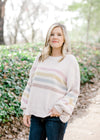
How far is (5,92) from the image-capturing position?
14.9ft

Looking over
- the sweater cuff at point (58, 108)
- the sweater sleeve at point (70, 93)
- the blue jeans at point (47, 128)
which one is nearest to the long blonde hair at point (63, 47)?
the sweater sleeve at point (70, 93)

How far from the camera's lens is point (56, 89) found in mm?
1968

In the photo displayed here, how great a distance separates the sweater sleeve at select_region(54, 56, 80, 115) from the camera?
1913 mm

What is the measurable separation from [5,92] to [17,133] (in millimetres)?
944

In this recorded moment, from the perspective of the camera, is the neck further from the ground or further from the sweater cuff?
the ground

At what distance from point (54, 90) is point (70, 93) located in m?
0.16

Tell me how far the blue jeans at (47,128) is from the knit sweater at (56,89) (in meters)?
0.06

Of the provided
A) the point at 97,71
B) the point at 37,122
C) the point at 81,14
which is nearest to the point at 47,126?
the point at 37,122

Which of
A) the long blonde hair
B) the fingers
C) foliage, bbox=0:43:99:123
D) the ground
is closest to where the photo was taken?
the fingers

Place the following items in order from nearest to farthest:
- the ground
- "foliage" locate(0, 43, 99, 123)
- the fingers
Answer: the fingers
the ground
"foliage" locate(0, 43, 99, 123)

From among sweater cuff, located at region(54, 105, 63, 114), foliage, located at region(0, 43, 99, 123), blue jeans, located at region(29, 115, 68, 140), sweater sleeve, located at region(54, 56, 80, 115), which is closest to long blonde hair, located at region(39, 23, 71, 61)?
sweater sleeve, located at region(54, 56, 80, 115)

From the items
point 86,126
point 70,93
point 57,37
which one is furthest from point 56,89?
point 86,126

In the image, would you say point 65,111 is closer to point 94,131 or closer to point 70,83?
point 70,83

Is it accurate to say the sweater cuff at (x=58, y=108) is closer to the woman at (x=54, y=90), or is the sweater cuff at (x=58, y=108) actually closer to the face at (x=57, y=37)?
the woman at (x=54, y=90)
